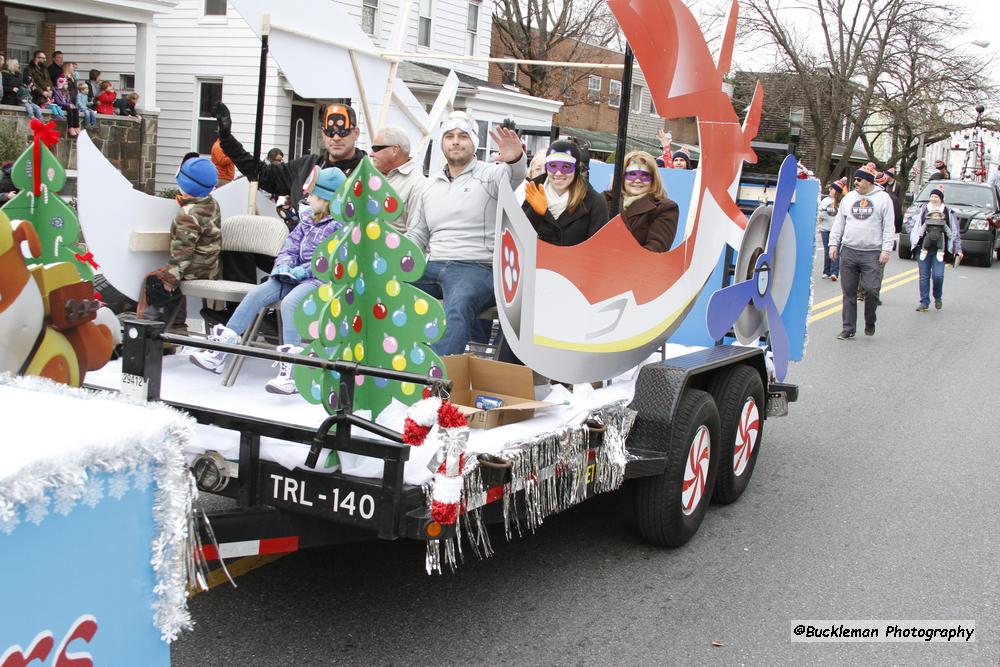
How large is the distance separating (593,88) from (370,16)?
59.9ft

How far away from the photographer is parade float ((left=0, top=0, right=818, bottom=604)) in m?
3.23

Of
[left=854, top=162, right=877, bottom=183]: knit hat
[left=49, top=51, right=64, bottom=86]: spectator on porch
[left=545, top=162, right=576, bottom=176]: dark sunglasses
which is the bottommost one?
[left=545, top=162, right=576, bottom=176]: dark sunglasses

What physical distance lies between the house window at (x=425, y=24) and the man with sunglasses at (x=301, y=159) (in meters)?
20.4

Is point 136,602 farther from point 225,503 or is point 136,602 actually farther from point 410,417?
point 225,503

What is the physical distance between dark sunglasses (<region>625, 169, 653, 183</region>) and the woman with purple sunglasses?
50cm

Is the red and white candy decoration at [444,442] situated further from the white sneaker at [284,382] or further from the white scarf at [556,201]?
the white scarf at [556,201]

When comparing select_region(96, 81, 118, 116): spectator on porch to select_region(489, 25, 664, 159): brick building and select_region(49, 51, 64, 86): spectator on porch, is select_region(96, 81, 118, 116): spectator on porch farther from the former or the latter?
select_region(489, 25, 664, 159): brick building

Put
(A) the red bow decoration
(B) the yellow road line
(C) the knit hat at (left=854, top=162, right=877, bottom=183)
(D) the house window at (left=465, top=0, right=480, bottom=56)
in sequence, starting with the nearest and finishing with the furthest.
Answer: (A) the red bow decoration
(C) the knit hat at (left=854, top=162, right=877, bottom=183)
(B) the yellow road line
(D) the house window at (left=465, top=0, right=480, bottom=56)

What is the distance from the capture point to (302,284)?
483cm

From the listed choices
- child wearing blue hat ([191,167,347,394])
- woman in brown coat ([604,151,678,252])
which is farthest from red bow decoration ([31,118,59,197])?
woman in brown coat ([604,151,678,252])

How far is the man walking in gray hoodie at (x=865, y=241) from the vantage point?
12148mm

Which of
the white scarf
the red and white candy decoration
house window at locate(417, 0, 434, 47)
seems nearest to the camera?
the red and white candy decoration

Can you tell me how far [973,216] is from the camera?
23109 millimetres

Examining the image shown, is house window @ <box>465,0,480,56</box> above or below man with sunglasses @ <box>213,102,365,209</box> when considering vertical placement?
above
